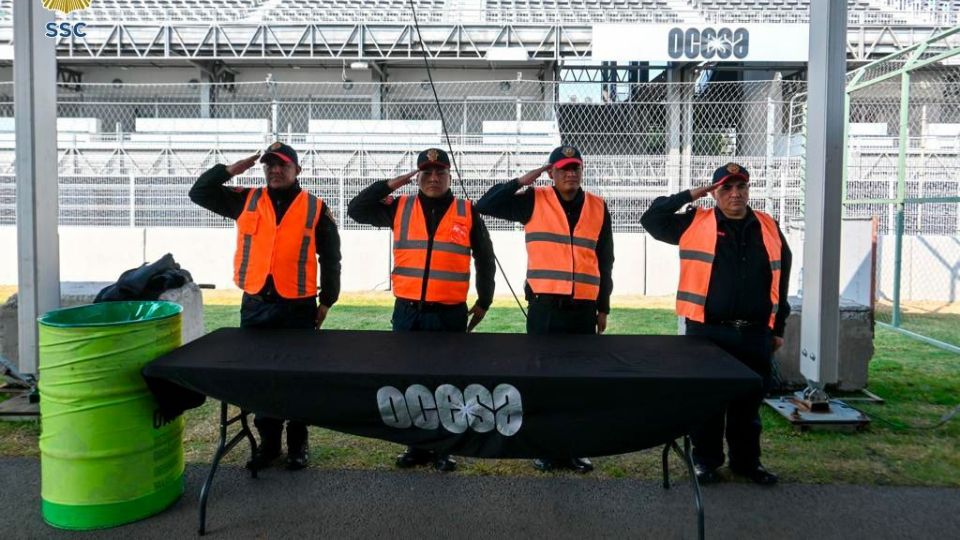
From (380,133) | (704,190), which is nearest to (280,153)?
(704,190)

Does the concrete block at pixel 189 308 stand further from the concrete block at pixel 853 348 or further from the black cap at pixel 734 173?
the black cap at pixel 734 173

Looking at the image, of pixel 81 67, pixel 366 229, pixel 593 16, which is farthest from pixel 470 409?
pixel 81 67

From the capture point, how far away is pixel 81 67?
2183 centimetres

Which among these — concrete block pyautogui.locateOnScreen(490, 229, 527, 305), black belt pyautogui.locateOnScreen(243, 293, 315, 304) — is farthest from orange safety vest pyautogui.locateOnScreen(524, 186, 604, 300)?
concrete block pyautogui.locateOnScreen(490, 229, 527, 305)

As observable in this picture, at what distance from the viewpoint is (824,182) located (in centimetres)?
414

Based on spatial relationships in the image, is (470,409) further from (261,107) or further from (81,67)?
(81,67)

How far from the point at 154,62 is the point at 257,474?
69.9 feet

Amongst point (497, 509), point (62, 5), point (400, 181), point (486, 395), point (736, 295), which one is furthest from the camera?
point (62, 5)

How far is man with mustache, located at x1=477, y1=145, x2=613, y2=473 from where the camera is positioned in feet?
12.7

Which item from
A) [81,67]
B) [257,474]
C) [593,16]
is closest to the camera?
[257,474]

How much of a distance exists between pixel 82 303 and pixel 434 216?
3425mm

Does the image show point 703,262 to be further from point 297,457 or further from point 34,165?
point 34,165

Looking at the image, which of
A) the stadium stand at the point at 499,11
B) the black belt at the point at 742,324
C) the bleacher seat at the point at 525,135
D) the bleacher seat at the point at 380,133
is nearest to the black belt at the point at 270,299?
the black belt at the point at 742,324

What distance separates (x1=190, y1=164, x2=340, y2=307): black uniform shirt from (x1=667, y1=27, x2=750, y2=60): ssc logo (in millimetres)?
14706
